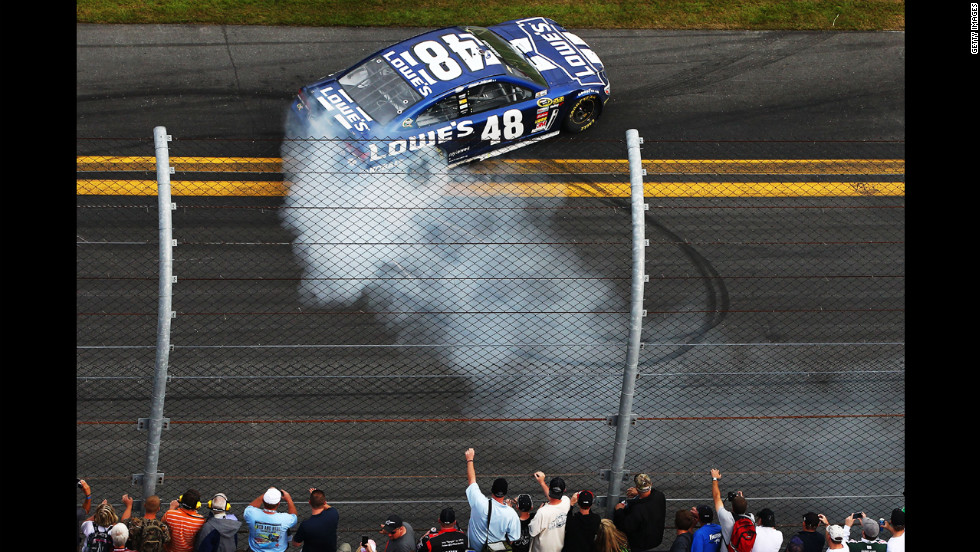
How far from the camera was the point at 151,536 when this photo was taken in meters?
6.75

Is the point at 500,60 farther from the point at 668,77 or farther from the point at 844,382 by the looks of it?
the point at 844,382

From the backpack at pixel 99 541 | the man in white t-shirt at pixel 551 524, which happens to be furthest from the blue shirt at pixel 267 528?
the man in white t-shirt at pixel 551 524

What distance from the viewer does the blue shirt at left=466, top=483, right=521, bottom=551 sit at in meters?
7.10

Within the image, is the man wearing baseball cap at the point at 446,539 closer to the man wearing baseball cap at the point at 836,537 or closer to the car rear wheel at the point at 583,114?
the man wearing baseball cap at the point at 836,537

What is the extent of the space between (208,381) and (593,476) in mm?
3963

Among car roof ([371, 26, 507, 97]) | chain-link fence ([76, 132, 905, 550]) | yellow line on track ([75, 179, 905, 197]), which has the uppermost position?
car roof ([371, 26, 507, 97])

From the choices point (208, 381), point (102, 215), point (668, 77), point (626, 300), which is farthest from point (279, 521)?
point (668, 77)

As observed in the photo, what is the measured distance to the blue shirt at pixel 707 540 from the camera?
23.7ft

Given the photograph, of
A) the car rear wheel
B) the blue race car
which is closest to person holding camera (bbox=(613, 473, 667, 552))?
the blue race car

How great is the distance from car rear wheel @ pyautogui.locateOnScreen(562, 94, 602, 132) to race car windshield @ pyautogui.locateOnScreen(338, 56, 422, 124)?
2124mm

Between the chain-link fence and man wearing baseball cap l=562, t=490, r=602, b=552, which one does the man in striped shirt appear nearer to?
the chain-link fence

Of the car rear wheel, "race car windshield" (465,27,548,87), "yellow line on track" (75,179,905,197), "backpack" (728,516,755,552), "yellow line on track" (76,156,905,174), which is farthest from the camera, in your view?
the car rear wheel

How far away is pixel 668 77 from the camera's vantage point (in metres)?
13.5

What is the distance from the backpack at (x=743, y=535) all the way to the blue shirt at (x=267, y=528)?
11.2 ft
